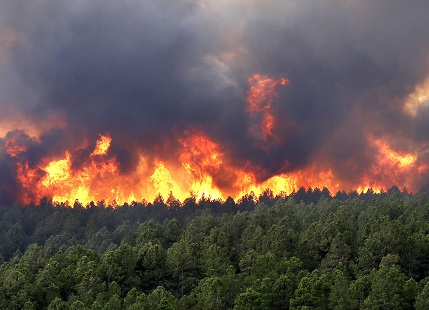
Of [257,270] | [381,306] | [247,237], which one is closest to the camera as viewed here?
[381,306]

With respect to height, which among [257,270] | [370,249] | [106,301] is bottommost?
[106,301]

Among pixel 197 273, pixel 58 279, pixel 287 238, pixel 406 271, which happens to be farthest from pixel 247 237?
pixel 58 279

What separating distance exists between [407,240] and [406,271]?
716 cm

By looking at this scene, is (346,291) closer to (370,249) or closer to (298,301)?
(298,301)

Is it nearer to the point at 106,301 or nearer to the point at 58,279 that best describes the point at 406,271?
the point at 106,301

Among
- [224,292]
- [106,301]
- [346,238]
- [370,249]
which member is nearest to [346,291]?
[224,292]

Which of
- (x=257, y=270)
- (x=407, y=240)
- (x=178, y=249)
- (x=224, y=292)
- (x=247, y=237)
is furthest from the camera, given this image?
(x=247, y=237)

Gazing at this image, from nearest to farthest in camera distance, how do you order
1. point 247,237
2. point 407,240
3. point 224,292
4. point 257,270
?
point 224,292
point 257,270
point 407,240
point 247,237

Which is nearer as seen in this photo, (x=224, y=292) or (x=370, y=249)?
(x=224, y=292)

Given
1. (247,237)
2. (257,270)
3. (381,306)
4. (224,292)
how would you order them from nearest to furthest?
(381,306), (224,292), (257,270), (247,237)

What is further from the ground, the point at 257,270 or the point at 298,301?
the point at 257,270

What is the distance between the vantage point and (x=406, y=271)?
114m

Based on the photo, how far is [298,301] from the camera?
9175 cm

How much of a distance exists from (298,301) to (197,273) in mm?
37525
